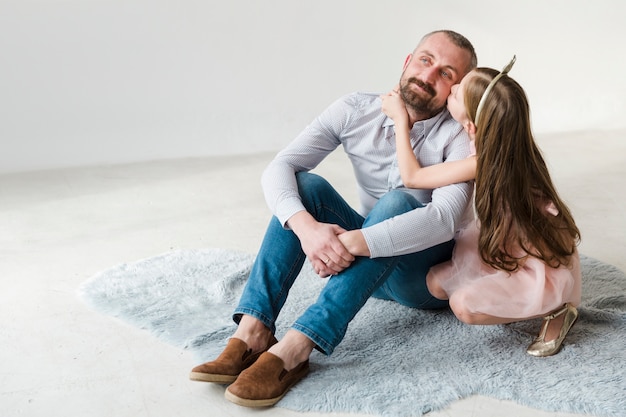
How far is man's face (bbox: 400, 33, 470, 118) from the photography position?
6.95 feet

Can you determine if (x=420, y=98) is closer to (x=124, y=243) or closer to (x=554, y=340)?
(x=554, y=340)

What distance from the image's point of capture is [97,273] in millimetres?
2646

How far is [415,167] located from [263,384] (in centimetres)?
66

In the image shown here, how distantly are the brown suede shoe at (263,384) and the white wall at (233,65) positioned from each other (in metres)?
2.62

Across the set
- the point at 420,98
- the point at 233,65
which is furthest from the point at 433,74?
the point at 233,65

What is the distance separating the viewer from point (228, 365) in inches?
74.4

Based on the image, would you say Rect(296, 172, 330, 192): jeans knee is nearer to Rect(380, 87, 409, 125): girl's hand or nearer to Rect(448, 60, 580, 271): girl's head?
Rect(380, 87, 409, 125): girl's hand

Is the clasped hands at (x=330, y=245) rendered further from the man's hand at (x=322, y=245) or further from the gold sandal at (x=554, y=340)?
the gold sandal at (x=554, y=340)

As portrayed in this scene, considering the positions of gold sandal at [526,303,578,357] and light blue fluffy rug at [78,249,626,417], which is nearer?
light blue fluffy rug at [78,249,626,417]

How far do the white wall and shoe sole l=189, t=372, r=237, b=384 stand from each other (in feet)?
8.40

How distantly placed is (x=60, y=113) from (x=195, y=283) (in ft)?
6.40

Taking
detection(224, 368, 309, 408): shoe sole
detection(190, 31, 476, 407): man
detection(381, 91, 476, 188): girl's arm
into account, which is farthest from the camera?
detection(381, 91, 476, 188): girl's arm

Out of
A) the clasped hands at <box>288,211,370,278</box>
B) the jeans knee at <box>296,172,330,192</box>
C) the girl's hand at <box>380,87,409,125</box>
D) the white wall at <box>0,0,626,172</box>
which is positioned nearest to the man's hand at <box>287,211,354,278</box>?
the clasped hands at <box>288,211,370,278</box>

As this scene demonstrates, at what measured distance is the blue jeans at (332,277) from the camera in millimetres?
1904
